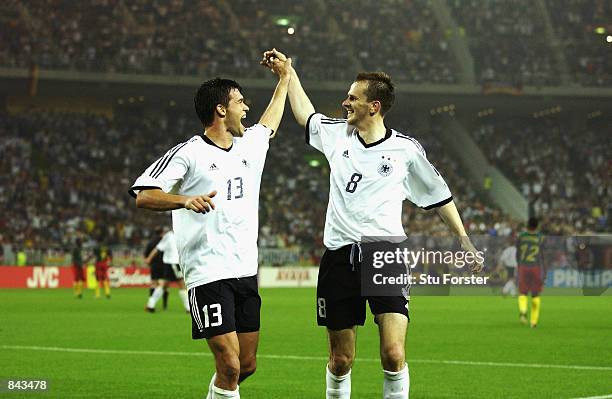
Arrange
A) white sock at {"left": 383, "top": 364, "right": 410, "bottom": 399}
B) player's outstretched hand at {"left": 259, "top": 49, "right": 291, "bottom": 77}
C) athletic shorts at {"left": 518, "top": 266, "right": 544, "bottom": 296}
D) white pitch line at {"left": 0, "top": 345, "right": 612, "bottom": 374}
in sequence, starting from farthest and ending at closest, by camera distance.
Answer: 1. athletic shorts at {"left": 518, "top": 266, "right": 544, "bottom": 296}
2. white pitch line at {"left": 0, "top": 345, "right": 612, "bottom": 374}
3. player's outstretched hand at {"left": 259, "top": 49, "right": 291, "bottom": 77}
4. white sock at {"left": 383, "top": 364, "right": 410, "bottom": 399}

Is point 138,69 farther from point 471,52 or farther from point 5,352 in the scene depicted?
point 5,352

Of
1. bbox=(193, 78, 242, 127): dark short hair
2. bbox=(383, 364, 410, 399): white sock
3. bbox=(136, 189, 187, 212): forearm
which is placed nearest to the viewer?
bbox=(136, 189, 187, 212): forearm

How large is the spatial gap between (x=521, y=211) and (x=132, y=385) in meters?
40.8

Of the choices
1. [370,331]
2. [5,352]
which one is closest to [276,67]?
[5,352]

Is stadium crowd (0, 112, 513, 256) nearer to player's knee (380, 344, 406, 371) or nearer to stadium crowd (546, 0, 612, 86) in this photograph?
stadium crowd (546, 0, 612, 86)

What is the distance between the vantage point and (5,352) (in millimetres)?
15266

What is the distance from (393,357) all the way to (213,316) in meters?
1.32

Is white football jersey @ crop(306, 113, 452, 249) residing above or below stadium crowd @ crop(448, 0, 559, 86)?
below

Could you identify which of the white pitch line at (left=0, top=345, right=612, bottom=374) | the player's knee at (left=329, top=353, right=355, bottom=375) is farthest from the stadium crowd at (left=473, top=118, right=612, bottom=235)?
the player's knee at (left=329, top=353, right=355, bottom=375)

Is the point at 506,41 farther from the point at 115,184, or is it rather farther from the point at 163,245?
the point at 163,245

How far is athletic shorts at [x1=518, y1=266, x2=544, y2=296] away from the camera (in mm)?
21250

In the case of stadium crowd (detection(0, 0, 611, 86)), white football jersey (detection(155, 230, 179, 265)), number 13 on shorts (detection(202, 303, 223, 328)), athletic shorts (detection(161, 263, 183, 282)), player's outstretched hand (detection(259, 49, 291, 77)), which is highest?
stadium crowd (detection(0, 0, 611, 86))

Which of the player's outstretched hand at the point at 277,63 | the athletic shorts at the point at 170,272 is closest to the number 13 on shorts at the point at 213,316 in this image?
the player's outstretched hand at the point at 277,63

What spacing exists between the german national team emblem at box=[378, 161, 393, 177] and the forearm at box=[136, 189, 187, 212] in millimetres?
1777
